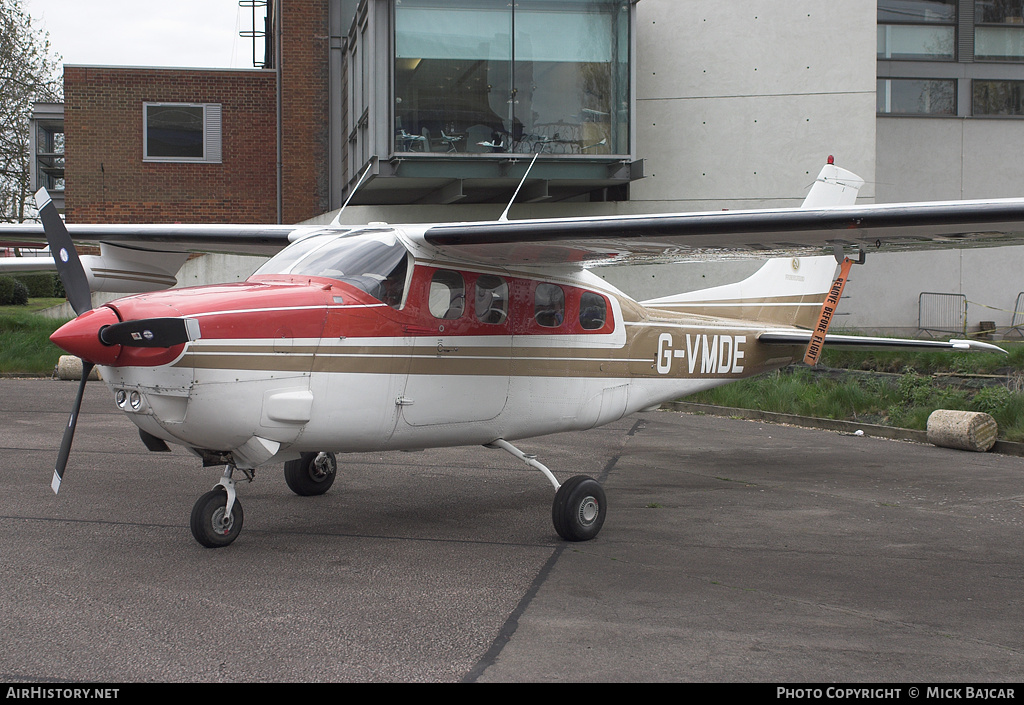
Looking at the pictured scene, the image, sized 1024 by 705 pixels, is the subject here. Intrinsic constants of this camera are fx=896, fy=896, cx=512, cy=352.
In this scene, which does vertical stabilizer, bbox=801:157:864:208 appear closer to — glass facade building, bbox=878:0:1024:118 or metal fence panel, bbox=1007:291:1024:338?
metal fence panel, bbox=1007:291:1024:338

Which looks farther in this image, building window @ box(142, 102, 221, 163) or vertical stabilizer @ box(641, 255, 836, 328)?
building window @ box(142, 102, 221, 163)

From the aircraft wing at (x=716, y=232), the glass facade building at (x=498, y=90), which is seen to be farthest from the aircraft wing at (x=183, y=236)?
the glass facade building at (x=498, y=90)

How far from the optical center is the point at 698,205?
61.1 feet

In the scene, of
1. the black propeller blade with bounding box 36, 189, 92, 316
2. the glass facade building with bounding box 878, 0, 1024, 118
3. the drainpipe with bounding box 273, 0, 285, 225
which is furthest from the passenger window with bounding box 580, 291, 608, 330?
the glass facade building with bounding box 878, 0, 1024, 118

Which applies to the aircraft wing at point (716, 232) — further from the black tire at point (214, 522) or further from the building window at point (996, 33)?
the building window at point (996, 33)

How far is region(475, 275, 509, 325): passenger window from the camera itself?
6934 mm

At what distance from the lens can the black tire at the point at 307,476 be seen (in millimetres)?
7883

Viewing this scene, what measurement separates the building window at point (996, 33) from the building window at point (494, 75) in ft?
42.7

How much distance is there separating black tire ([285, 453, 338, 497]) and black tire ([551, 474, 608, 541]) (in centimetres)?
246

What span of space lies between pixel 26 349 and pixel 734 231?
57.5 feet

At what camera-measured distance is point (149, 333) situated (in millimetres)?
5047

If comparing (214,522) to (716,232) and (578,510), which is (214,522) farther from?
(716,232)

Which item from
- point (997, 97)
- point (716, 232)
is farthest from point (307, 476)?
point (997, 97)
